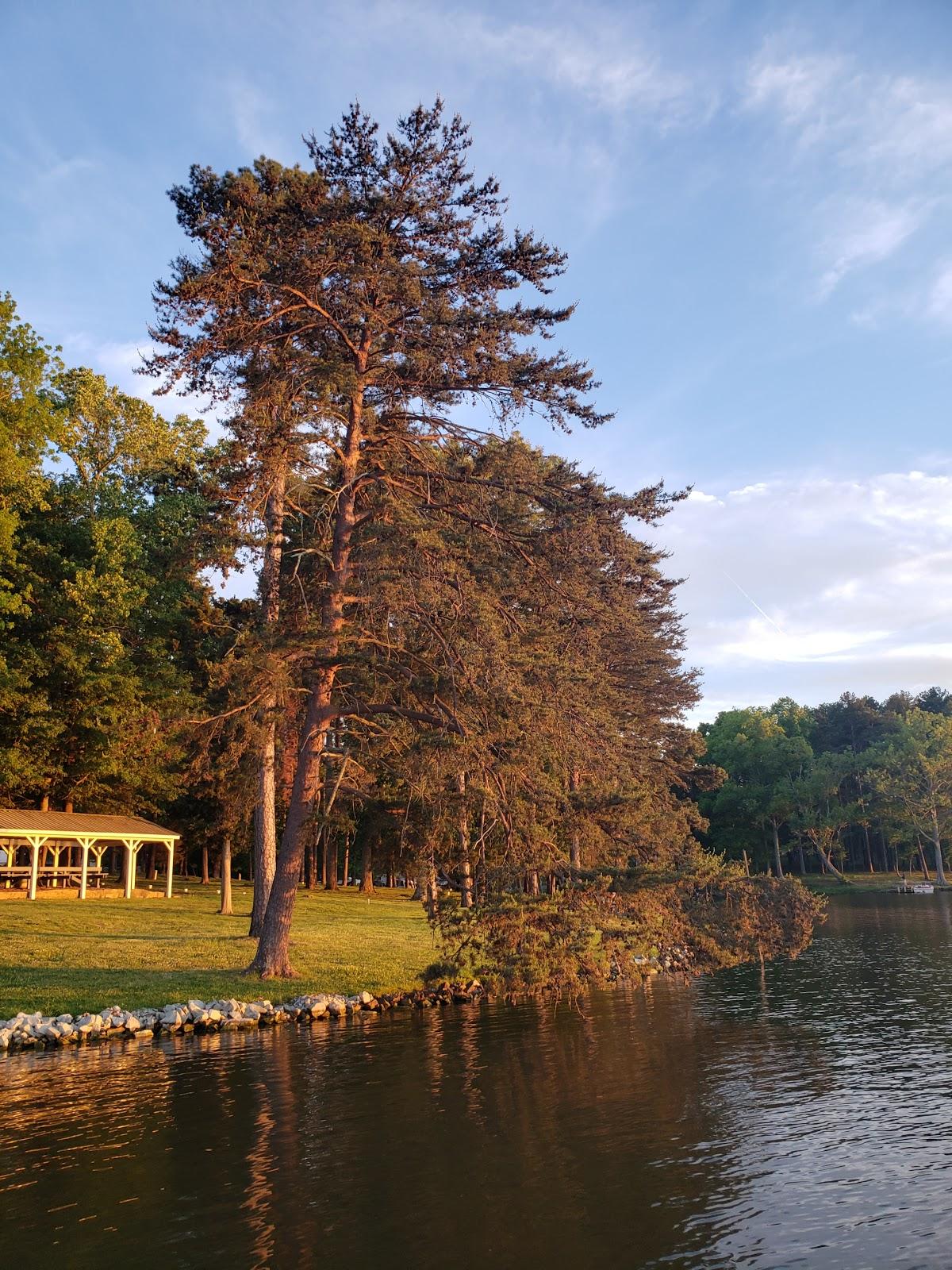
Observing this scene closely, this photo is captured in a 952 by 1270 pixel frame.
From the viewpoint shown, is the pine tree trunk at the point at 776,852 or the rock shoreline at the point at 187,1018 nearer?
the rock shoreline at the point at 187,1018

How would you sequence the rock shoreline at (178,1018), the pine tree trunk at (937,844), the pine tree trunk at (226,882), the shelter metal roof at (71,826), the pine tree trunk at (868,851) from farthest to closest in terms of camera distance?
the pine tree trunk at (868,851), the pine tree trunk at (937,844), the pine tree trunk at (226,882), the shelter metal roof at (71,826), the rock shoreline at (178,1018)

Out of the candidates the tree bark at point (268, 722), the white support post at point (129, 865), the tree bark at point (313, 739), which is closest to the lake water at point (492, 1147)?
the tree bark at point (313, 739)

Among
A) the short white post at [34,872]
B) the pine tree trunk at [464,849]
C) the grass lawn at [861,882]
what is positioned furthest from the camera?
the grass lawn at [861,882]

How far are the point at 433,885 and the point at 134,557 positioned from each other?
24079 millimetres

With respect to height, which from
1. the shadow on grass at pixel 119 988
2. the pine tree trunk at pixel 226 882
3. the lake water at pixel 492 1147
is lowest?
the lake water at pixel 492 1147

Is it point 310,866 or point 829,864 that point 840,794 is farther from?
point 310,866

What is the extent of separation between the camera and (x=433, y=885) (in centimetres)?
2012

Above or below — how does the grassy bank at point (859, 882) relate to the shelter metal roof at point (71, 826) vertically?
below

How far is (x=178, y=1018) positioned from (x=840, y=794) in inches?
3244

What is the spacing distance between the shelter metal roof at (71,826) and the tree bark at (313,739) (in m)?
18.2

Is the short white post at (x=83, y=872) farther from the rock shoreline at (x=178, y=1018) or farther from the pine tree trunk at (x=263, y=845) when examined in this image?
the rock shoreline at (x=178, y=1018)

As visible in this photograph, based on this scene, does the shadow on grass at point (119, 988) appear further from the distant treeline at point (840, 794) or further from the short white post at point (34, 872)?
the distant treeline at point (840, 794)

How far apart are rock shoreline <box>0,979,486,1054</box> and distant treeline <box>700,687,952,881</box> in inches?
2378

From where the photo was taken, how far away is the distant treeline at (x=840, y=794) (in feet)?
259
